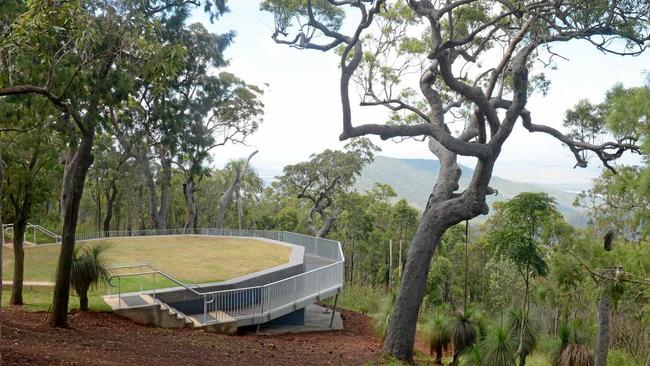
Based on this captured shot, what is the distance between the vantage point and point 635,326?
2242cm

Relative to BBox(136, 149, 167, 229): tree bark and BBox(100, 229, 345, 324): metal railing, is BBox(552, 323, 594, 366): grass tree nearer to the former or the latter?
BBox(100, 229, 345, 324): metal railing

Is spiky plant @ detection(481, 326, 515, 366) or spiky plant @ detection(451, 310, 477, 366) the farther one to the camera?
spiky plant @ detection(451, 310, 477, 366)

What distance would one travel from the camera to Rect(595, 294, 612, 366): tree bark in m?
10.6

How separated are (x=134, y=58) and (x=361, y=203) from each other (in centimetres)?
2419

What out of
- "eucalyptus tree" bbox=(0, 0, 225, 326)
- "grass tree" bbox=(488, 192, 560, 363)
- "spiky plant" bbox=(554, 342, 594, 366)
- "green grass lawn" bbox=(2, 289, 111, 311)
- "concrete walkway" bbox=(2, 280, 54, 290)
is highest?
"eucalyptus tree" bbox=(0, 0, 225, 326)

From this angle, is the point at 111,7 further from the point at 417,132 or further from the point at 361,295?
the point at 361,295

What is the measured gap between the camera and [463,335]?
39.1 ft

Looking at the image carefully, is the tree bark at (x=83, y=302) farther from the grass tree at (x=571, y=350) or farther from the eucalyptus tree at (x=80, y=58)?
the grass tree at (x=571, y=350)

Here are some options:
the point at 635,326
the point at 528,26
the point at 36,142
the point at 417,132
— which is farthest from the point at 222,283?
the point at 635,326

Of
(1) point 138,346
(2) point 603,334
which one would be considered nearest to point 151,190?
(1) point 138,346

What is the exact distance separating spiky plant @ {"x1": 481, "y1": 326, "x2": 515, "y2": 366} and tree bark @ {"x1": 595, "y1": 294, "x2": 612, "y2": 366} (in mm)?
1723

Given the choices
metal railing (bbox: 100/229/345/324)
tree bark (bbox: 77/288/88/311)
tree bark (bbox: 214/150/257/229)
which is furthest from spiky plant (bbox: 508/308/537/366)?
tree bark (bbox: 214/150/257/229)

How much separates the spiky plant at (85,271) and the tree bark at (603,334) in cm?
1031

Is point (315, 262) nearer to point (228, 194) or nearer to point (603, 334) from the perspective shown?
point (603, 334)
